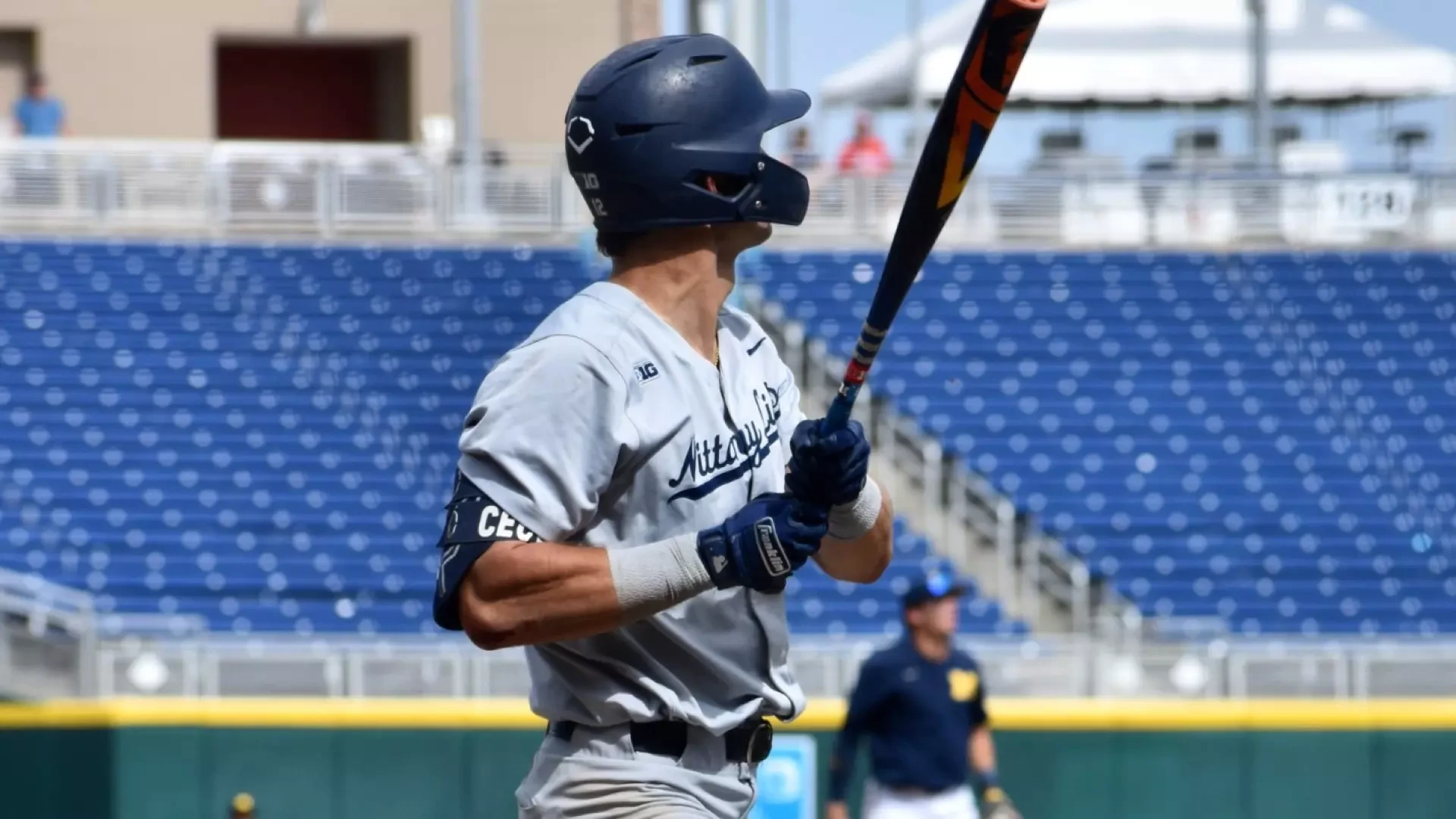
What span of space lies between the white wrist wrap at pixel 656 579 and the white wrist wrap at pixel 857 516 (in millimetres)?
423

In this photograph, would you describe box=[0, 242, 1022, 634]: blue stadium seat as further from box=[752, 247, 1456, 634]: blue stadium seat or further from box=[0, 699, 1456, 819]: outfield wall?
box=[0, 699, 1456, 819]: outfield wall

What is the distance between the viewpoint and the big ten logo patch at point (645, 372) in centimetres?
292

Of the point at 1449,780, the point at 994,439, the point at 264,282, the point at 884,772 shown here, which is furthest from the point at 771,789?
the point at 264,282

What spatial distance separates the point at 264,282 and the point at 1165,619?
688 cm

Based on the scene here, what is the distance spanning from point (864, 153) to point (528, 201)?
8.41 feet

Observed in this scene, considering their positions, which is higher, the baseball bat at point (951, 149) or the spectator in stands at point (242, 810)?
the baseball bat at point (951, 149)

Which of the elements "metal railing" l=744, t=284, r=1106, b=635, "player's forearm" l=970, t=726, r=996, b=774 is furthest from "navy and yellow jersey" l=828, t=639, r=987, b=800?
"metal railing" l=744, t=284, r=1106, b=635

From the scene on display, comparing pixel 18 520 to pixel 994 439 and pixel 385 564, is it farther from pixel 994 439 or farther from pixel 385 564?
pixel 994 439

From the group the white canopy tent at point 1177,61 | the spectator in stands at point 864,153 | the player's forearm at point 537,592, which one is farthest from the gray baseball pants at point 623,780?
the white canopy tent at point 1177,61

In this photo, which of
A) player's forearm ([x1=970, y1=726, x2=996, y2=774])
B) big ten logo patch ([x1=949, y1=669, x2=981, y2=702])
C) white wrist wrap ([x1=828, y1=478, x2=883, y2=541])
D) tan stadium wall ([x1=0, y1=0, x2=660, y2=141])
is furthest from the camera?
tan stadium wall ([x1=0, y1=0, x2=660, y2=141])

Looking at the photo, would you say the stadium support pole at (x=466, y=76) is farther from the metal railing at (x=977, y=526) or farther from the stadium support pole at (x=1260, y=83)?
the stadium support pole at (x=1260, y=83)

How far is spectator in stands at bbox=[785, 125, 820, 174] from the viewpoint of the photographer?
16328 mm

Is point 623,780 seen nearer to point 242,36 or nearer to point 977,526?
point 977,526

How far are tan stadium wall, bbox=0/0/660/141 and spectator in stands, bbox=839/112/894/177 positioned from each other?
135 inches
